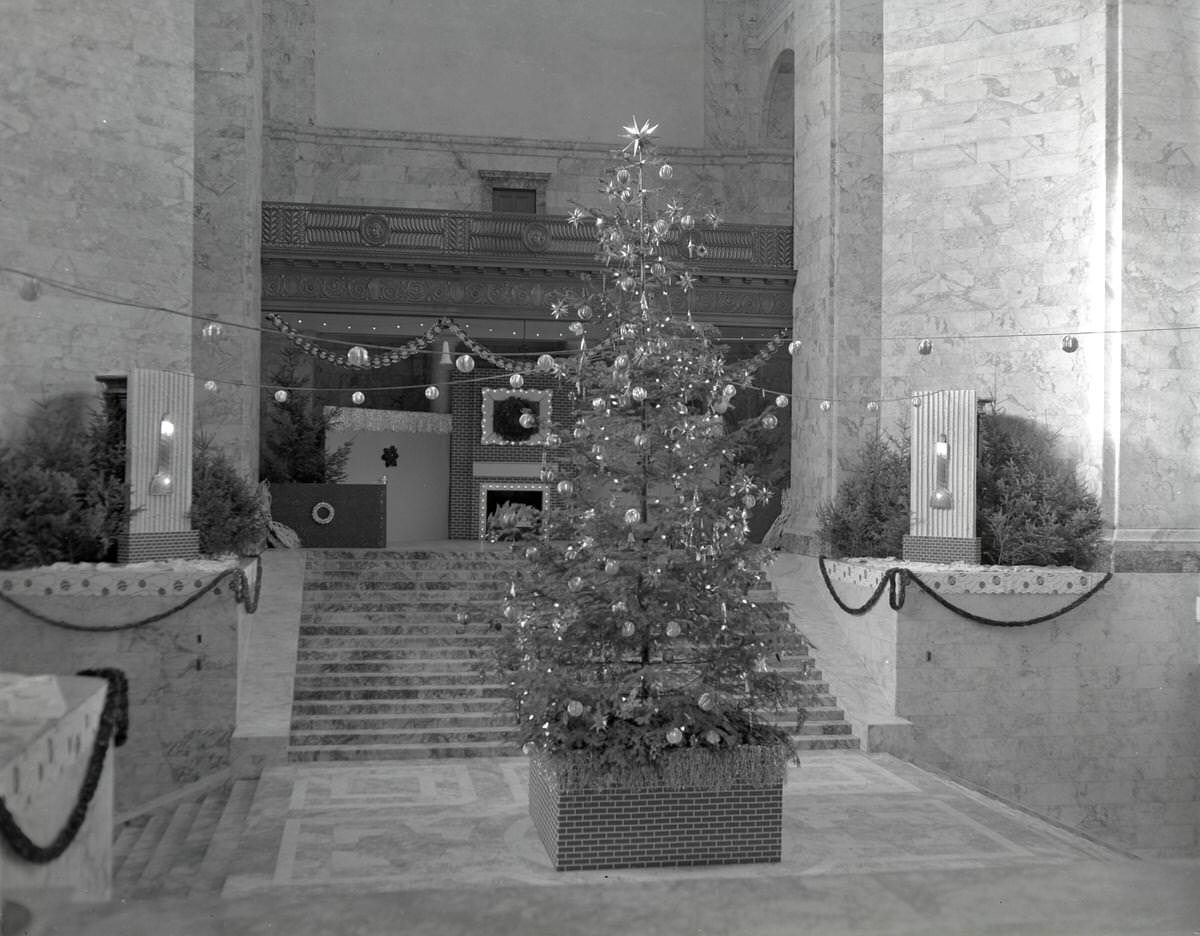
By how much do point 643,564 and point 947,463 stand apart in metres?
7.08

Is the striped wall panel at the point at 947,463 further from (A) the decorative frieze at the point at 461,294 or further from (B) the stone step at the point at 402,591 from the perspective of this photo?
(A) the decorative frieze at the point at 461,294

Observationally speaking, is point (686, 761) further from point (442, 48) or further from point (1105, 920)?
point (442, 48)

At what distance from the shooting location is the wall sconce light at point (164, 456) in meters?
12.6

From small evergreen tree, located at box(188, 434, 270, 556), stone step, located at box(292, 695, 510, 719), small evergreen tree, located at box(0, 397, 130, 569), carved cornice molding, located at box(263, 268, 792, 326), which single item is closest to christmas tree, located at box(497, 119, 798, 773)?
stone step, located at box(292, 695, 510, 719)

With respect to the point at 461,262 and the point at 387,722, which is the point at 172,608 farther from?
the point at 461,262

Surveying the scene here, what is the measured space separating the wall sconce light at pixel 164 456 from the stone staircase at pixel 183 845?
3.33m

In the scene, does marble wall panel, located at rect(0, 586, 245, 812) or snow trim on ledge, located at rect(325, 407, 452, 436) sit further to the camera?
snow trim on ledge, located at rect(325, 407, 452, 436)

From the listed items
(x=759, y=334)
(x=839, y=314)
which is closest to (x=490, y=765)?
(x=839, y=314)

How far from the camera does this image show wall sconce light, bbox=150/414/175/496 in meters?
12.6

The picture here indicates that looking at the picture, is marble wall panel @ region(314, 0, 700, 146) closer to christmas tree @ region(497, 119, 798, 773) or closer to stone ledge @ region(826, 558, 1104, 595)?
stone ledge @ region(826, 558, 1104, 595)

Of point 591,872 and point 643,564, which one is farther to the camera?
point 643,564

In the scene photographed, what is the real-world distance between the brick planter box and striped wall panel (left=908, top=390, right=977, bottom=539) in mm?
6596

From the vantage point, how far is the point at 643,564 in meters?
7.97

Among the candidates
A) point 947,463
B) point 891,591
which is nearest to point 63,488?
point 891,591
